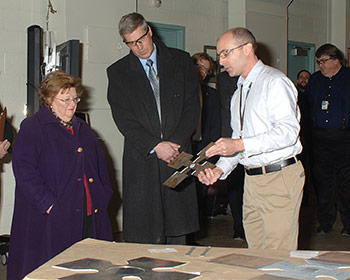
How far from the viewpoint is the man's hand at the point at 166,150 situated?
2998 mm

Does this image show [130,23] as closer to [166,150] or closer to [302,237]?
[166,150]

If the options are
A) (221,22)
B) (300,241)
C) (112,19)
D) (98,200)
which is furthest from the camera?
(221,22)

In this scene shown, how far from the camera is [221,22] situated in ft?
22.0

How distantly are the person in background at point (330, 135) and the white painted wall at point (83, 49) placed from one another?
201 centimetres

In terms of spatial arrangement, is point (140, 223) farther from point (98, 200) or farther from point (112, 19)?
point (112, 19)

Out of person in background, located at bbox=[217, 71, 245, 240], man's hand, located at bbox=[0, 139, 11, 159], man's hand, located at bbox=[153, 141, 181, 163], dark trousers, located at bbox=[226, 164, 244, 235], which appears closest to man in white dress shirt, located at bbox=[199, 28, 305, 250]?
man's hand, located at bbox=[153, 141, 181, 163]

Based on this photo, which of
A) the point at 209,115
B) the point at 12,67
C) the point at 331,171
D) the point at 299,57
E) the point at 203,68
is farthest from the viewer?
the point at 299,57

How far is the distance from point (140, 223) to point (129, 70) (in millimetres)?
978

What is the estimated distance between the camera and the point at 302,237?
16.2ft

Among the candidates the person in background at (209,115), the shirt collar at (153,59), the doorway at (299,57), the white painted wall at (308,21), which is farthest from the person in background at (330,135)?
the white painted wall at (308,21)

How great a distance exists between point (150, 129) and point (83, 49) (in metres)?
2.10

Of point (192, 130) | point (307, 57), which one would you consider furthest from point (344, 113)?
point (307, 57)

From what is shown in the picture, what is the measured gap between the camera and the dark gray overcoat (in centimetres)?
316

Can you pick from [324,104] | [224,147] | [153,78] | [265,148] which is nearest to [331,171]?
[324,104]
